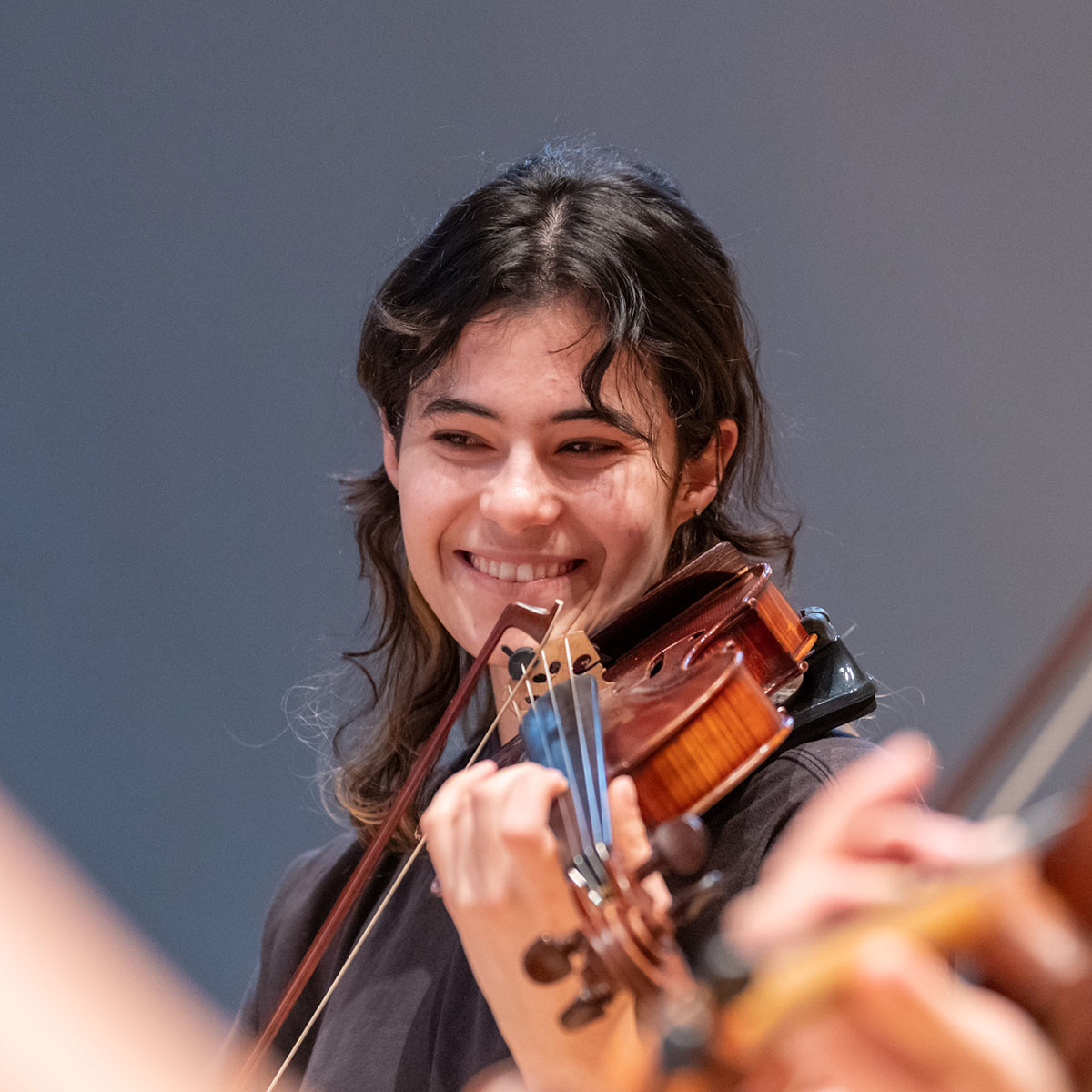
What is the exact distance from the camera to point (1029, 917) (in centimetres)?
32

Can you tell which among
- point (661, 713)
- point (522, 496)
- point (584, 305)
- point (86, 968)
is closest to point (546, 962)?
point (661, 713)

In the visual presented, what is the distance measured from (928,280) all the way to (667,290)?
916 millimetres

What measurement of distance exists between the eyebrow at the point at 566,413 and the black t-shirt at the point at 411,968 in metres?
0.26

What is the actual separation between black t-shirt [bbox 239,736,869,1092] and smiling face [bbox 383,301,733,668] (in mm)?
217

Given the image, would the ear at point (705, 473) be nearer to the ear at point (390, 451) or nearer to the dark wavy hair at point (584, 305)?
the dark wavy hair at point (584, 305)

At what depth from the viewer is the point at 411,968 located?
0.90 metres

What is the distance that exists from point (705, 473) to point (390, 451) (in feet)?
0.94

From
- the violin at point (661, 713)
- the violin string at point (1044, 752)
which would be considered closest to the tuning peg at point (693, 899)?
the violin at point (661, 713)

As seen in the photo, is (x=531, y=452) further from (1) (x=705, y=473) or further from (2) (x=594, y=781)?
(2) (x=594, y=781)

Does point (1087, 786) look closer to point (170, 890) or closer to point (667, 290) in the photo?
point (667, 290)

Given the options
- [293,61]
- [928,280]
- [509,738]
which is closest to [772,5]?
[928,280]

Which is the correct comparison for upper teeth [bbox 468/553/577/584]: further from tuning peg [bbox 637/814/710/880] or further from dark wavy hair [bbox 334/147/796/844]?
tuning peg [bbox 637/814/710/880]

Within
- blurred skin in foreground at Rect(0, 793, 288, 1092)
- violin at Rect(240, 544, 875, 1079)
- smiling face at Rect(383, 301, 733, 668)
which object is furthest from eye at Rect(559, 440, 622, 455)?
blurred skin in foreground at Rect(0, 793, 288, 1092)

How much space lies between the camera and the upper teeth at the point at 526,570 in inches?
36.8
